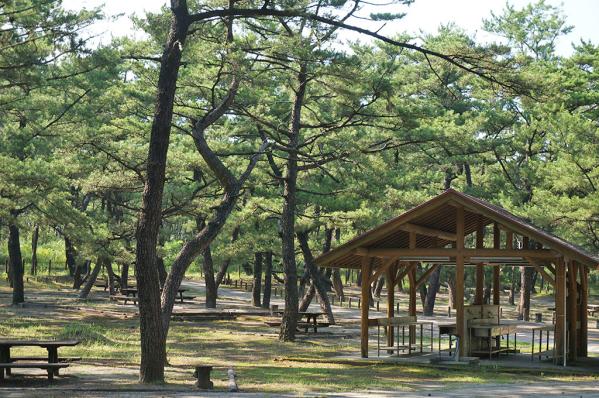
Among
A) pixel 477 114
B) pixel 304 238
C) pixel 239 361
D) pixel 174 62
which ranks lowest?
pixel 239 361

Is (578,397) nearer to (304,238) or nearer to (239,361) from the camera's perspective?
(239,361)

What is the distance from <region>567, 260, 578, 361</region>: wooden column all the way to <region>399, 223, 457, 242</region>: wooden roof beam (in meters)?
2.92

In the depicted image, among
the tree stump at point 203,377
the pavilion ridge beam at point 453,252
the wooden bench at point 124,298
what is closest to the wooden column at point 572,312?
the pavilion ridge beam at point 453,252

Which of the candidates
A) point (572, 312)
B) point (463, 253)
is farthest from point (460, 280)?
point (572, 312)

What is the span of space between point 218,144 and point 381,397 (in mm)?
15370

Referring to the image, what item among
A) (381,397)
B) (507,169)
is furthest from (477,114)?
(381,397)

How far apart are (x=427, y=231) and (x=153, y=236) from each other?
28.1ft

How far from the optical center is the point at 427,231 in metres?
21.3

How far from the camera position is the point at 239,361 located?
20.4m

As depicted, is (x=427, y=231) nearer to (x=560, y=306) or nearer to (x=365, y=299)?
(x=365, y=299)

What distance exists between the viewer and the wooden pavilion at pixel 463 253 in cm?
1961

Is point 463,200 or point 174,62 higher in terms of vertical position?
point 174,62

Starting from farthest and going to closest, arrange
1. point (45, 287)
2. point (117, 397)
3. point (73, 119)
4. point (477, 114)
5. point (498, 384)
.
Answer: point (45, 287)
point (477, 114)
point (73, 119)
point (498, 384)
point (117, 397)

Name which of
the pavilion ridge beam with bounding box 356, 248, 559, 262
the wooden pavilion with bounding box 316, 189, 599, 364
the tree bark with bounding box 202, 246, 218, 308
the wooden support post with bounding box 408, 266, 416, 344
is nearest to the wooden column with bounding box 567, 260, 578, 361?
the wooden pavilion with bounding box 316, 189, 599, 364
